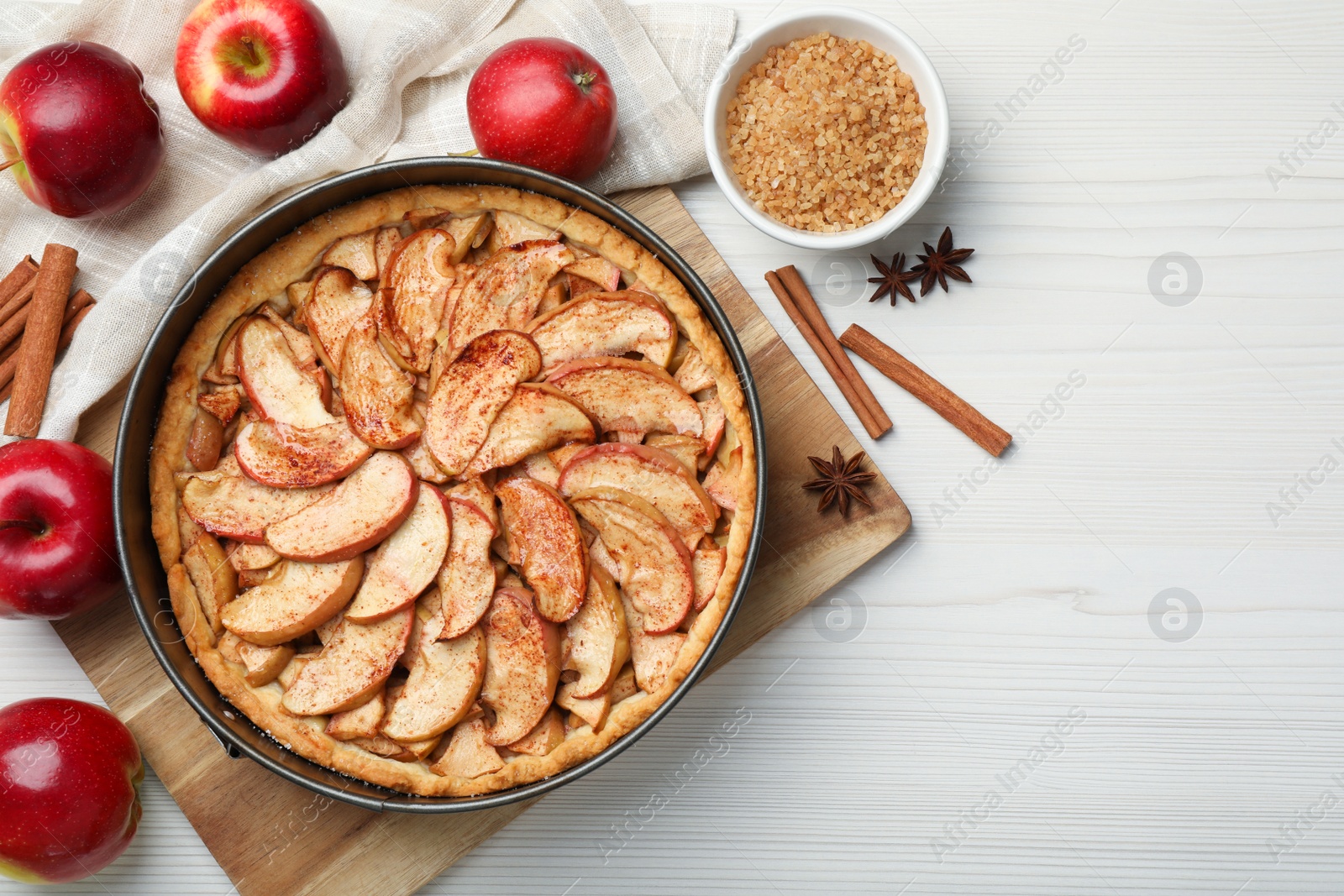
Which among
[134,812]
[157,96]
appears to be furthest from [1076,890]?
[157,96]

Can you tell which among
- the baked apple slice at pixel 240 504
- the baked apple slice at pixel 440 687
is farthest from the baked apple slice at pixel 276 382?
the baked apple slice at pixel 440 687

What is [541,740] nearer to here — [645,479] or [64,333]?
[645,479]

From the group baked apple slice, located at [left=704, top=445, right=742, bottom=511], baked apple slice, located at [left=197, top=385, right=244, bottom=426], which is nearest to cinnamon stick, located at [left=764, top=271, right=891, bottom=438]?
baked apple slice, located at [left=704, top=445, right=742, bottom=511]

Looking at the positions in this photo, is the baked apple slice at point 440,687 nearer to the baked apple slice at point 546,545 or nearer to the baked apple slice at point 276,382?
the baked apple slice at point 546,545

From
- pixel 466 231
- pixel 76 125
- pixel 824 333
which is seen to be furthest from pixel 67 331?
pixel 824 333

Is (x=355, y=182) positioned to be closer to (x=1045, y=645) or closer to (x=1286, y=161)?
(x=1045, y=645)
